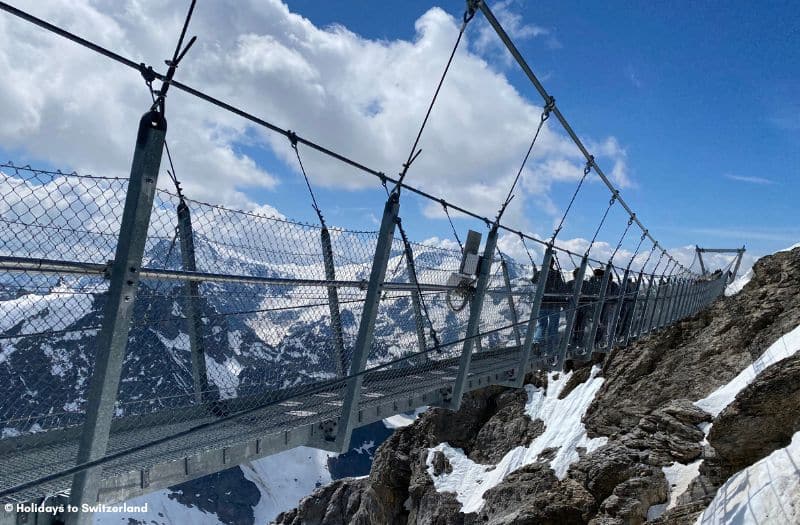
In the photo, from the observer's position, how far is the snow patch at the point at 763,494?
19.2 ft

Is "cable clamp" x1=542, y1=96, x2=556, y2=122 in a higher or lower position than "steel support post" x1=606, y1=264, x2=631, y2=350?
higher

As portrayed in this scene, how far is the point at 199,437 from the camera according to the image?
10.7 feet

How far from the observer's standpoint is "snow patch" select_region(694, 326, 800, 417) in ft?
34.7

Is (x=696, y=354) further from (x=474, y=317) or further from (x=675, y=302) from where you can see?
(x=474, y=317)

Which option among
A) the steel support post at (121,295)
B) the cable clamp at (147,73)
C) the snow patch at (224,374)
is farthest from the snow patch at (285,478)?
the cable clamp at (147,73)

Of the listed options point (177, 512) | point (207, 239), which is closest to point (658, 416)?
point (207, 239)

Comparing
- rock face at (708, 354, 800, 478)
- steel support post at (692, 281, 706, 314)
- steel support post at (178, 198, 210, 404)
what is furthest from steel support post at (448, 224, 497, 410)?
steel support post at (692, 281, 706, 314)

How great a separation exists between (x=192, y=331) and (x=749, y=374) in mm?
11017

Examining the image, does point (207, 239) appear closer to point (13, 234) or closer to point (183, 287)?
point (183, 287)

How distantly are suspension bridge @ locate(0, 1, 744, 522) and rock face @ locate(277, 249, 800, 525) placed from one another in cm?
458

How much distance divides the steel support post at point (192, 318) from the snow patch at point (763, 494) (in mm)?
5518

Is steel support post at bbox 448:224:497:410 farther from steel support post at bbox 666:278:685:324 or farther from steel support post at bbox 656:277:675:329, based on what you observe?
steel support post at bbox 666:278:685:324

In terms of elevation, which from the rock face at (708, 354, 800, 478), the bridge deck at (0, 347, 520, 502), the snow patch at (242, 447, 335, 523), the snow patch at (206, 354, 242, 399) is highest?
the snow patch at (206, 354, 242, 399)

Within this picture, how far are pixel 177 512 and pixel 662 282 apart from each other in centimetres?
13026
